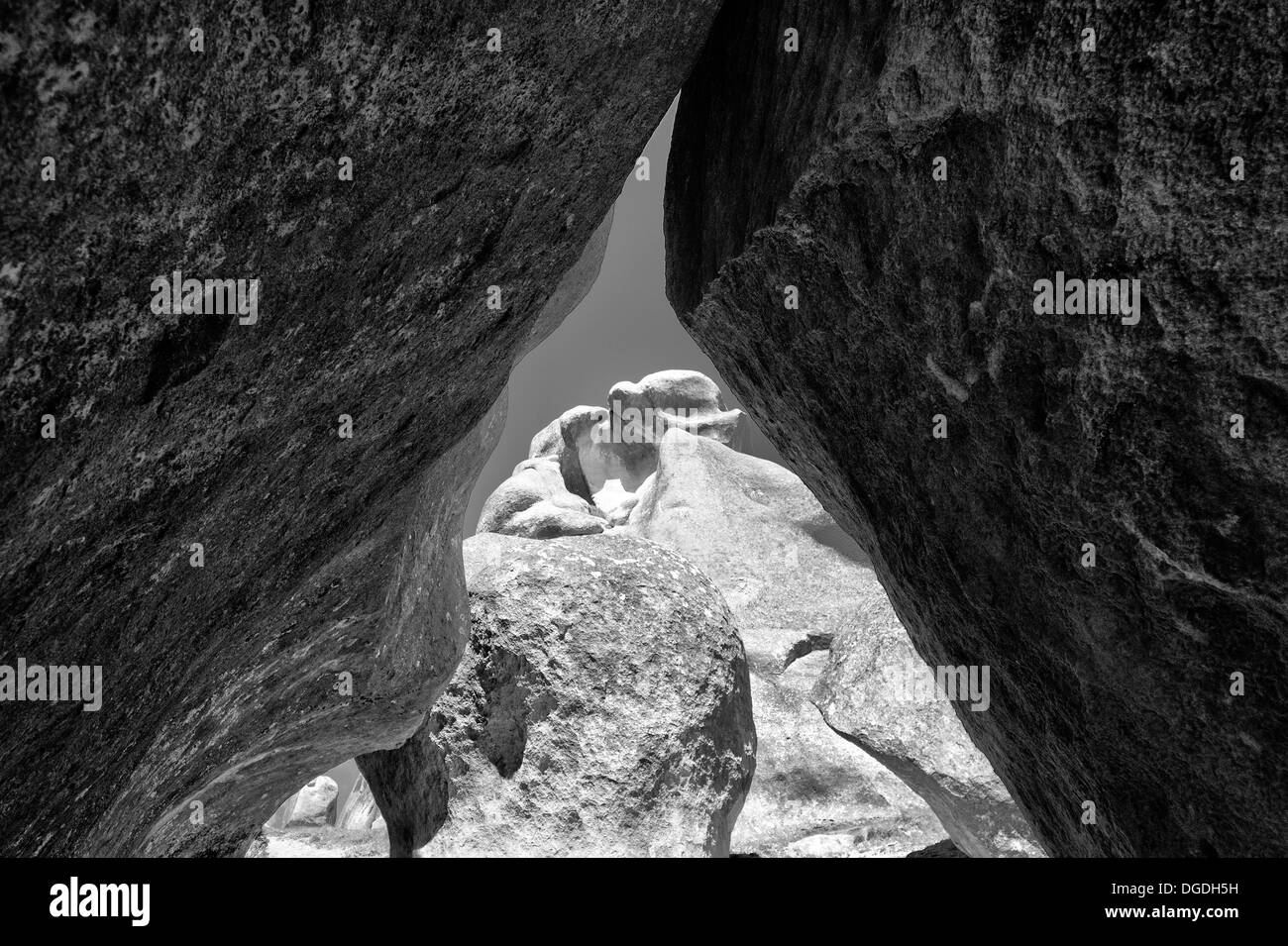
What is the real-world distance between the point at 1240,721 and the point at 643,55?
2996mm

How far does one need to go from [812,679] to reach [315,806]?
1428 centimetres

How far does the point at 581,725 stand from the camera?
957 centimetres

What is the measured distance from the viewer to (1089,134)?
8.86ft

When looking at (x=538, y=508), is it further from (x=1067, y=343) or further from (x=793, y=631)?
(x=1067, y=343)

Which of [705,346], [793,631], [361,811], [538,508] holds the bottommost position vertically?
[361,811]

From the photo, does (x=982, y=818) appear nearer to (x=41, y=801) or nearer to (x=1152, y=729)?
(x=1152, y=729)

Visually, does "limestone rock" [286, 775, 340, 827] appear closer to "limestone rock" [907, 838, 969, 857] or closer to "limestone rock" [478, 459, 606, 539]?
"limestone rock" [478, 459, 606, 539]

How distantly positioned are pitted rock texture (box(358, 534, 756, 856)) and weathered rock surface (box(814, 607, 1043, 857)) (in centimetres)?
136

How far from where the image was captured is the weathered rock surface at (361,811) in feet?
68.9

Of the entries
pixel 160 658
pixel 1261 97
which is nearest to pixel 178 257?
pixel 160 658

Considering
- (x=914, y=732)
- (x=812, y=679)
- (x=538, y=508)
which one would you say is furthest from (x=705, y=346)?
(x=538, y=508)

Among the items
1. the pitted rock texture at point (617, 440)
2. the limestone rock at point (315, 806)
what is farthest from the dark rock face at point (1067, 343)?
the pitted rock texture at point (617, 440)

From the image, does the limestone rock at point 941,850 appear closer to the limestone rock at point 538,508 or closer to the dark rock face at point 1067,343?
the dark rock face at point 1067,343

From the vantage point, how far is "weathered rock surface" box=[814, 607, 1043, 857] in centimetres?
978
